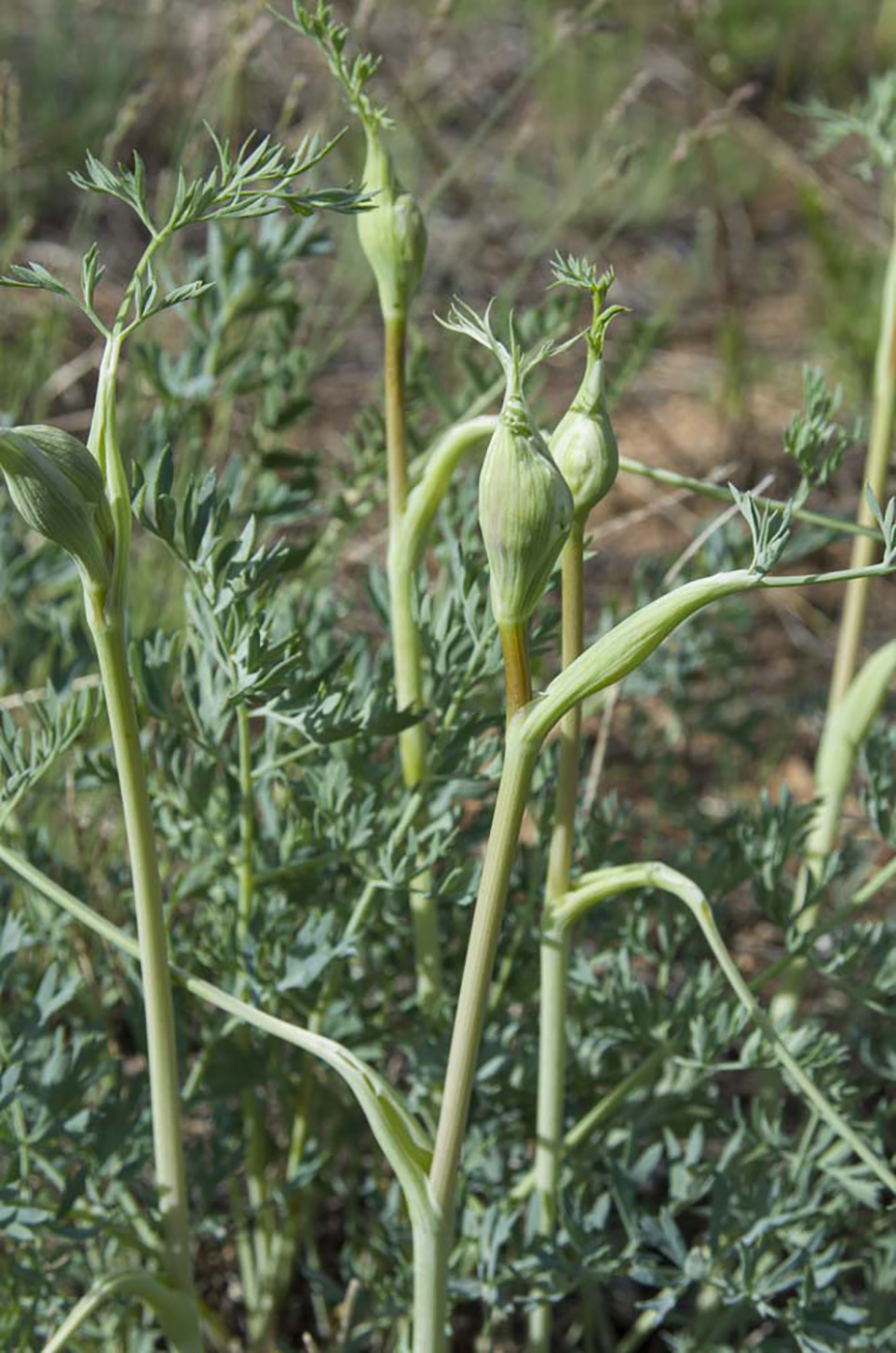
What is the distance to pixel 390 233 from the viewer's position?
0.89 metres

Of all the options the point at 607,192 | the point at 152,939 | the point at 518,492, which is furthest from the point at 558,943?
the point at 607,192

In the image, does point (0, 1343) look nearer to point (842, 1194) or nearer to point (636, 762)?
point (842, 1194)

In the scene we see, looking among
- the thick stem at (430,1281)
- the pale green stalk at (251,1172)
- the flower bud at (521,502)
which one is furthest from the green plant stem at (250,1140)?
the flower bud at (521,502)

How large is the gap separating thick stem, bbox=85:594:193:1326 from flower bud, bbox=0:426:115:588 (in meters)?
0.05

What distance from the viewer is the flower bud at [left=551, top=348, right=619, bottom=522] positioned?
0.76 metres

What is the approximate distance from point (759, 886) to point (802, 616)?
138cm

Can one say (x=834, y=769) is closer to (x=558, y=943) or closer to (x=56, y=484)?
(x=558, y=943)

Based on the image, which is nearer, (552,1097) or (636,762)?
(552,1097)

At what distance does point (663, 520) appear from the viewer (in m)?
2.66

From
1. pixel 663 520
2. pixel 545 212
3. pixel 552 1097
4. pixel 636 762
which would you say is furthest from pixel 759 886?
pixel 545 212

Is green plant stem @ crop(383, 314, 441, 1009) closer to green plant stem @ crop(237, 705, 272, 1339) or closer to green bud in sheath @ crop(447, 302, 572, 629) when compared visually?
green plant stem @ crop(237, 705, 272, 1339)

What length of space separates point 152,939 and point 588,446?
0.37m

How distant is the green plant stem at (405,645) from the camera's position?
932 millimetres

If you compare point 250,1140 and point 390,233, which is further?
point 250,1140
